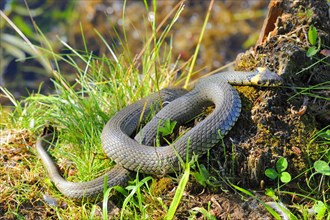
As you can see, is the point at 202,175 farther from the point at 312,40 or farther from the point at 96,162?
the point at 312,40

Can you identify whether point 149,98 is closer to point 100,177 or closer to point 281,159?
point 100,177

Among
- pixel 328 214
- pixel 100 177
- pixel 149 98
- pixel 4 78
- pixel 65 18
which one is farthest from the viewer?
pixel 65 18

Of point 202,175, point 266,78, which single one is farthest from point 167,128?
point 266,78

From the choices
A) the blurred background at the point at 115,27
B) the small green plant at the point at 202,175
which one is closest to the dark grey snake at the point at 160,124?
the small green plant at the point at 202,175

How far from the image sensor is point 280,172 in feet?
13.2

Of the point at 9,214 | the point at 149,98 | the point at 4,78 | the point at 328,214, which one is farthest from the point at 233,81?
the point at 4,78

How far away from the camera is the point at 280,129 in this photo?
4254 mm

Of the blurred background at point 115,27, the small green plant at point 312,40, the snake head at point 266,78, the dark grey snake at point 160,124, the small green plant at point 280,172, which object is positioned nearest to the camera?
the small green plant at point 280,172

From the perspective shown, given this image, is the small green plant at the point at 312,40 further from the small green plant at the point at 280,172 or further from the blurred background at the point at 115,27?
the blurred background at the point at 115,27

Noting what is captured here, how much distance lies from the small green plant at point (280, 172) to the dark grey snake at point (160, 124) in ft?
1.46

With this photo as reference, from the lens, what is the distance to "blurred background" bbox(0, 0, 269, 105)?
30.1ft

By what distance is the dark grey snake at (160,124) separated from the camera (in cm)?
418

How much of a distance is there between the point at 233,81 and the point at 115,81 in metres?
1.12

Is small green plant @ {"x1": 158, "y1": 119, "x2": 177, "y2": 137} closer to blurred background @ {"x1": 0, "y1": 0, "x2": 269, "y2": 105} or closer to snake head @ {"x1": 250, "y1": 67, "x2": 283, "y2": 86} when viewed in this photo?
snake head @ {"x1": 250, "y1": 67, "x2": 283, "y2": 86}
